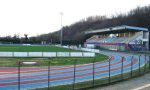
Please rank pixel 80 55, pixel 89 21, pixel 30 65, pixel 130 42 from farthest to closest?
1. pixel 89 21
2. pixel 130 42
3. pixel 80 55
4. pixel 30 65

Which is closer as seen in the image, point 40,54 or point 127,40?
point 40,54

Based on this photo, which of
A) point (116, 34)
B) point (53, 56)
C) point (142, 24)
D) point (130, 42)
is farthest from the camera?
point (142, 24)

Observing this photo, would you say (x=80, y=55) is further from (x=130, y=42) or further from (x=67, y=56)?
(x=130, y=42)

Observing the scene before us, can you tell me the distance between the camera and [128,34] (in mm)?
84875

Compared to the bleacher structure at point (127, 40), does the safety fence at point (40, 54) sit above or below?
below

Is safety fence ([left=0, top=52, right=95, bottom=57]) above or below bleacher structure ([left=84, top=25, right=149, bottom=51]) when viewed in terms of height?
below

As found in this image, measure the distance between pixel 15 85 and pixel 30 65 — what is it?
39.5 ft

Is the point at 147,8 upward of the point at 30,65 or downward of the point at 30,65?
upward

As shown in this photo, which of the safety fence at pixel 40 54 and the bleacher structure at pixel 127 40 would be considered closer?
the safety fence at pixel 40 54

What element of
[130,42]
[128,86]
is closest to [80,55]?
[128,86]

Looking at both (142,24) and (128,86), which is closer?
(128,86)

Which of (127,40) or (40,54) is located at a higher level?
(127,40)

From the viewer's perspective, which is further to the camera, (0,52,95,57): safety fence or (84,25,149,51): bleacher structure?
(84,25,149,51): bleacher structure

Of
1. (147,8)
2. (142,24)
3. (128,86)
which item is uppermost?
(147,8)
